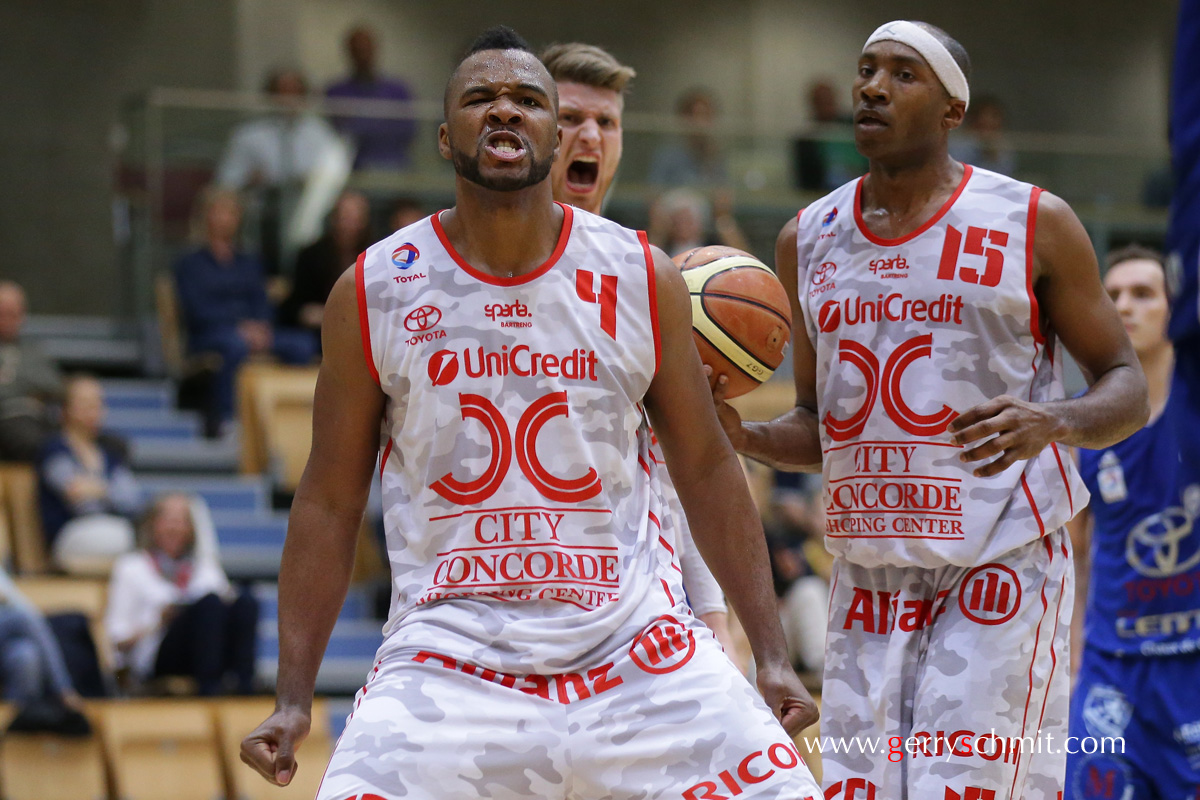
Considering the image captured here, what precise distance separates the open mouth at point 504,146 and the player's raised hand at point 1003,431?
112 centimetres

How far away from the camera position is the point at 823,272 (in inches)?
177

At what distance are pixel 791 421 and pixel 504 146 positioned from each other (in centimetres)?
136

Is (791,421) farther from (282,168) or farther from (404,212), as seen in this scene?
(282,168)

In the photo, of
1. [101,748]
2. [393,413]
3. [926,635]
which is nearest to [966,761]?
[926,635]

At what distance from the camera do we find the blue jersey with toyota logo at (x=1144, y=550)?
5.46 metres

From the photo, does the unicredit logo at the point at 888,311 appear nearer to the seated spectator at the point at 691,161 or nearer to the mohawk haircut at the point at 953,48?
the mohawk haircut at the point at 953,48

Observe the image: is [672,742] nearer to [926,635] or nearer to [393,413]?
[393,413]

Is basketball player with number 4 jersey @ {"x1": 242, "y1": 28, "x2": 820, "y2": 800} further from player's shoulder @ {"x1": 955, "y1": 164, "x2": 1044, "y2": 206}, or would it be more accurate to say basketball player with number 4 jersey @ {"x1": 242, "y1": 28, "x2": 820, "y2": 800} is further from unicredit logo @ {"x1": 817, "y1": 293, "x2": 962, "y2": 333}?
player's shoulder @ {"x1": 955, "y1": 164, "x2": 1044, "y2": 206}

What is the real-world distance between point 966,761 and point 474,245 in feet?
5.67

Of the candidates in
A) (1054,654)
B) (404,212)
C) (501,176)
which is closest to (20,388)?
(404,212)

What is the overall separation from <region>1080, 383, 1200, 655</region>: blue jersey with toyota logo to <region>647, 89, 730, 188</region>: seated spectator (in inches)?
315

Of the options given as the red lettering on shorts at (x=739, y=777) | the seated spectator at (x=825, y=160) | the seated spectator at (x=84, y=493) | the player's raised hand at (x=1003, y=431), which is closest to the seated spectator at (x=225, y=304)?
the seated spectator at (x=84, y=493)

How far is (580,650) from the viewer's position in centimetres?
335

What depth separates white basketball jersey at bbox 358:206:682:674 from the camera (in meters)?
3.40
